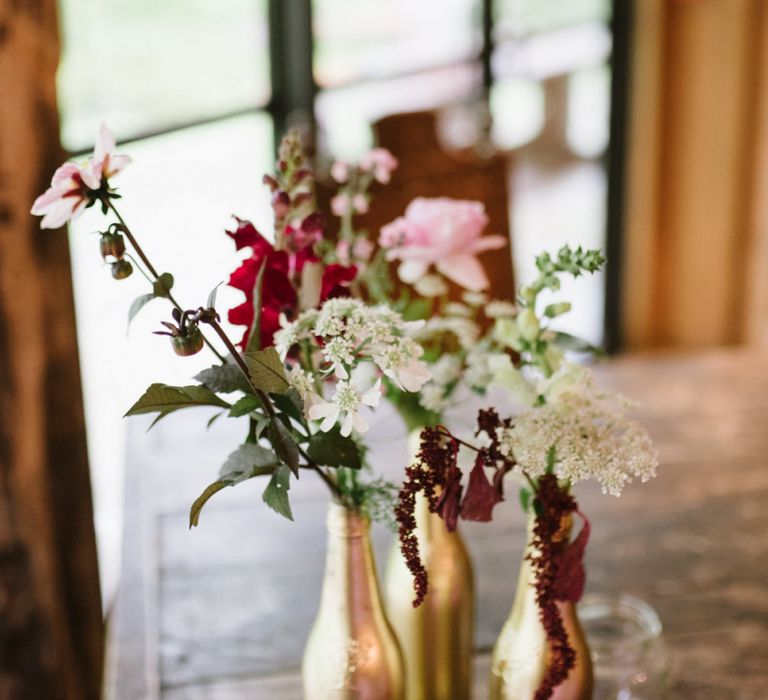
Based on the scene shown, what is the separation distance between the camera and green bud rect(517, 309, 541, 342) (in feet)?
2.61

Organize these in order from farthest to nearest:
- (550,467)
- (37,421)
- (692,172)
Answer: (692,172) → (37,421) → (550,467)

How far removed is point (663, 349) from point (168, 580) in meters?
2.91

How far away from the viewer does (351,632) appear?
30.1 inches

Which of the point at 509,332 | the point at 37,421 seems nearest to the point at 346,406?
the point at 509,332

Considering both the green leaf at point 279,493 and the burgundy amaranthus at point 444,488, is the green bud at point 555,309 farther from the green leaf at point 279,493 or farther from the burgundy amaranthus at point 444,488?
the green leaf at point 279,493

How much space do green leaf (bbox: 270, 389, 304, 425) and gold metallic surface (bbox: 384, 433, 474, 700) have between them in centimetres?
19

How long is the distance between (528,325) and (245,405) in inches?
10.1

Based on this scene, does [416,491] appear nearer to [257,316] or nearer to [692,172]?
[257,316]

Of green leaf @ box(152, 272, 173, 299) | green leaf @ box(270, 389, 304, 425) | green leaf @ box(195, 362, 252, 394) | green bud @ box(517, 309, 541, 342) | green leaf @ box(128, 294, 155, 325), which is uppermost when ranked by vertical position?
green leaf @ box(152, 272, 173, 299)

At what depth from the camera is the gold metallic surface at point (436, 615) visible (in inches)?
32.5

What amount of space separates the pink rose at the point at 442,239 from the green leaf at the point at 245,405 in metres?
0.25

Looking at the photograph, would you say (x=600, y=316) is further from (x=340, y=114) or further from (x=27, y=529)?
(x=27, y=529)

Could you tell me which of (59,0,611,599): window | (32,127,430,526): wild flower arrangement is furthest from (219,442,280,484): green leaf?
(59,0,611,599): window

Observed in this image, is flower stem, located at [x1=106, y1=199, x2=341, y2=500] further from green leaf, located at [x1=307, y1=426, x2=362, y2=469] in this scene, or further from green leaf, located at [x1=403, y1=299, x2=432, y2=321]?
green leaf, located at [x1=403, y1=299, x2=432, y2=321]
